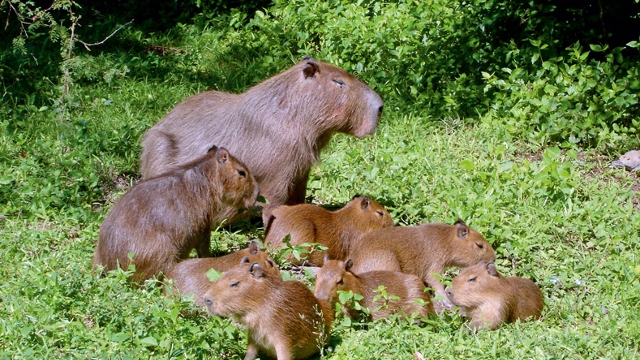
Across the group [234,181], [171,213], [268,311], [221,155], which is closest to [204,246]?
[171,213]

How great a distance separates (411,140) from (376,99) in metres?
1.14

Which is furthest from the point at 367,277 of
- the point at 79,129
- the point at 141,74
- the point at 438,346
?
the point at 141,74

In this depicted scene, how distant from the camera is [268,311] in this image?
4227 mm

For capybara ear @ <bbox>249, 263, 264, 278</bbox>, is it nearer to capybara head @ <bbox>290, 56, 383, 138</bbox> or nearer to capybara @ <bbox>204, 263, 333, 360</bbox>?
capybara @ <bbox>204, 263, 333, 360</bbox>

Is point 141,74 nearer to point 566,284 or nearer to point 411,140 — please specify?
point 411,140

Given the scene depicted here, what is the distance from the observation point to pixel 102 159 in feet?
22.1

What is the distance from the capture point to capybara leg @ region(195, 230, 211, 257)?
5.38 metres

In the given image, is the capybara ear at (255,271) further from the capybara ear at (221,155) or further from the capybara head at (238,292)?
the capybara ear at (221,155)

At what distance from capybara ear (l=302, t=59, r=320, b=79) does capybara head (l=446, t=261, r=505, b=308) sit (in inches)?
82.8

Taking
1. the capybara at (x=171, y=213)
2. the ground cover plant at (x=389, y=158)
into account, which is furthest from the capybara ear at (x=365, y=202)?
the capybara at (x=171, y=213)

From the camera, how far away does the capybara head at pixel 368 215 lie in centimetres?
580

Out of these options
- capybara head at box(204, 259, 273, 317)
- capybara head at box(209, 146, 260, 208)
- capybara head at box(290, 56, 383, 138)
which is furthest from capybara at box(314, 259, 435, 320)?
capybara head at box(290, 56, 383, 138)

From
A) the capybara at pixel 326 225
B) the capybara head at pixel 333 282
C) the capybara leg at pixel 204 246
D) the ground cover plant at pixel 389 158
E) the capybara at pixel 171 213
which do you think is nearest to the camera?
the ground cover plant at pixel 389 158

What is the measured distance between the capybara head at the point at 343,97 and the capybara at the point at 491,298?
180cm
